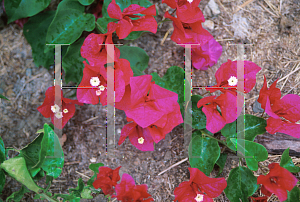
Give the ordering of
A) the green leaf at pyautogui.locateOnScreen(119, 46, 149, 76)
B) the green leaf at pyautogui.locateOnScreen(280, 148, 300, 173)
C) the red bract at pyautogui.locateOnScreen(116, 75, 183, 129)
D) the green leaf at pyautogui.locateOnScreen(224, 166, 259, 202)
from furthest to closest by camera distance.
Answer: the green leaf at pyautogui.locateOnScreen(119, 46, 149, 76) → the green leaf at pyautogui.locateOnScreen(224, 166, 259, 202) → the green leaf at pyautogui.locateOnScreen(280, 148, 300, 173) → the red bract at pyautogui.locateOnScreen(116, 75, 183, 129)

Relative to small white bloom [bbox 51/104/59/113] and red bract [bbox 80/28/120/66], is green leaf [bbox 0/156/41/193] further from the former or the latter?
red bract [bbox 80/28/120/66]

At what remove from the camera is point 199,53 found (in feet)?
3.51

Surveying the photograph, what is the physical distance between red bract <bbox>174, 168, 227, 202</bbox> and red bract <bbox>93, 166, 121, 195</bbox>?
0.23 metres

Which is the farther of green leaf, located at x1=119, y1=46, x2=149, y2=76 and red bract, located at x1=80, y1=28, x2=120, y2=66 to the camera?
green leaf, located at x1=119, y1=46, x2=149, y2=76

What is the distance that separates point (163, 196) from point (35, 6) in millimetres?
1029

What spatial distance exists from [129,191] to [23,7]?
0.89 meters

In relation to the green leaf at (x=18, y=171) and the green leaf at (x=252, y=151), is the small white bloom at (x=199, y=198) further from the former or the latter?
the green leaf at (x=18, y=171)

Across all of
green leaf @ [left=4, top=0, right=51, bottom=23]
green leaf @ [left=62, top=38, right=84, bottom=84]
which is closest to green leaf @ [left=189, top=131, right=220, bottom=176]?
green leaf @ [left=62, top=38, right=84, bottom=84]

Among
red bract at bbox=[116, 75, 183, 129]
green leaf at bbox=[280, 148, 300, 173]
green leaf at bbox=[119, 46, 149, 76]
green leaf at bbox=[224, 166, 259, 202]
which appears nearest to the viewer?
red bract at bbox=[116, 75, 183, 129]

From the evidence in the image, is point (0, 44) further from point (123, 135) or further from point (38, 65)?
point (123, 135)

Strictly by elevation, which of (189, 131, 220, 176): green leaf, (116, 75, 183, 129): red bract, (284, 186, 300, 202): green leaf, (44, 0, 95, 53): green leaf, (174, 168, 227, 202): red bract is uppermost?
(44, 0, 95, 53): green leaf

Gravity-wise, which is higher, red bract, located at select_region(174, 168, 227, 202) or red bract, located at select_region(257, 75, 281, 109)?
red bract, located at select_region(257, 75, 281, 109)

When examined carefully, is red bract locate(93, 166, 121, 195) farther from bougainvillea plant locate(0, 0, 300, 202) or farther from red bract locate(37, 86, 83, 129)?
red bract locate(37, 86, 83, 129)

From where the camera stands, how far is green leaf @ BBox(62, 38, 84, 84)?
1.05m
